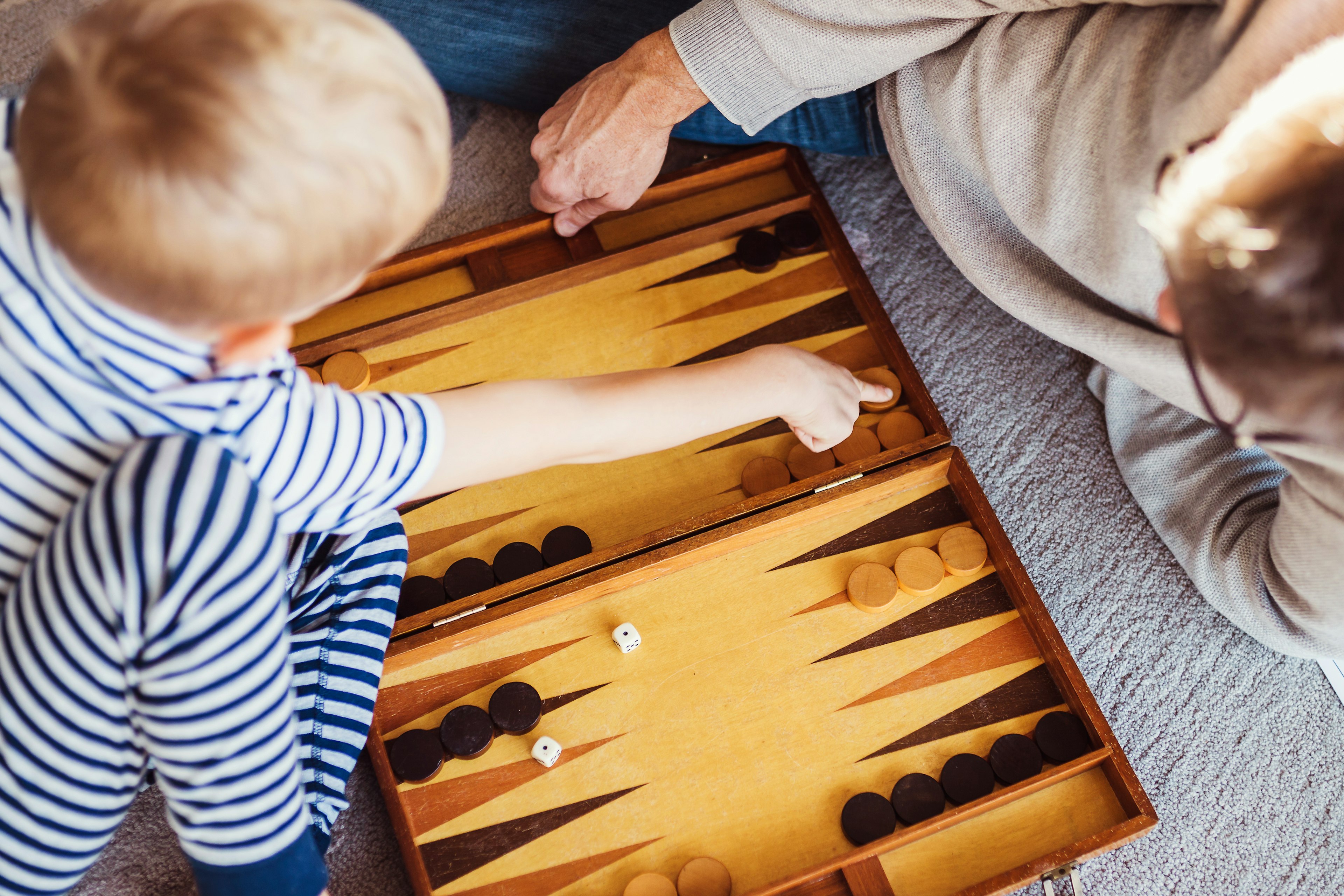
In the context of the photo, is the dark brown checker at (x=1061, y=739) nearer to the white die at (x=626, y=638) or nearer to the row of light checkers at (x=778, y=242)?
the white die at (x=626, y=638)

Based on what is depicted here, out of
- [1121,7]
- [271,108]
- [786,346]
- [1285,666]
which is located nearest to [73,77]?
[271,108]

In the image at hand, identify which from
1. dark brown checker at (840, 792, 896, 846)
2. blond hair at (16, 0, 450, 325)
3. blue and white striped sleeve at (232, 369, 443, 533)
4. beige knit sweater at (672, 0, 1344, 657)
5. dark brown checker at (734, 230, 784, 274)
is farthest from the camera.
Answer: dark brown checker at (734, 230, 784, 274)

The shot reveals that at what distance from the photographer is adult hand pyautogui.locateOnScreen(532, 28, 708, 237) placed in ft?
3.31

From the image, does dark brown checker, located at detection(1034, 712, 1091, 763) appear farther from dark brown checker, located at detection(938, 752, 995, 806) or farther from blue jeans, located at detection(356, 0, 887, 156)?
blue jeans, located at detection(356, 0, 887, 156)

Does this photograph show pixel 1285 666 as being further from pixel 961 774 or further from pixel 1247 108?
pixel 1247 108

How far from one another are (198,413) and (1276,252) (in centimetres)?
64

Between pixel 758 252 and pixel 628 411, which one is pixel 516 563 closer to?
pixel 628 411

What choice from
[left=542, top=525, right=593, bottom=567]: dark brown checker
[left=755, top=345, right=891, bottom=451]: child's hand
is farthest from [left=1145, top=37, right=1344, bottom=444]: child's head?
[left=542, top=525, right=593, bottom=567]: dark brown checker

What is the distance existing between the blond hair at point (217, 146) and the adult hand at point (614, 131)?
0.50 m

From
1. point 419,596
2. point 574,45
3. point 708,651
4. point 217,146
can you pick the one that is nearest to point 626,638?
point 708,651

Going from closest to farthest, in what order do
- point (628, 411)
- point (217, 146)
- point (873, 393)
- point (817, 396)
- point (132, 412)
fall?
A: point (217, 146), point (132, 412), point (628, 411), point (817, 396), point (873, 393)

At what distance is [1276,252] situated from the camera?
507 millimetres

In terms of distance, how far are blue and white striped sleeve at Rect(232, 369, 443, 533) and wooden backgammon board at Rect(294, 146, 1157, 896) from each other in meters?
0.23

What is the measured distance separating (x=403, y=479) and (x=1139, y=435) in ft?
2.72
